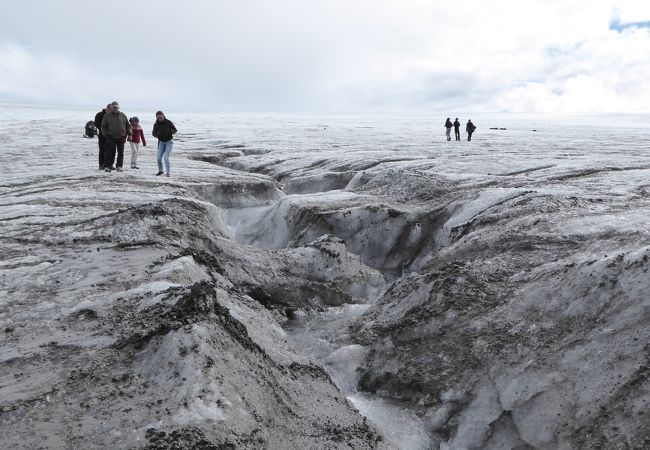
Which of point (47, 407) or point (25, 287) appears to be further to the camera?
point (25, 287)

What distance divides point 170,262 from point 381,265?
5793mm

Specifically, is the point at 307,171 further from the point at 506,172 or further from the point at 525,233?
the point at 525,233

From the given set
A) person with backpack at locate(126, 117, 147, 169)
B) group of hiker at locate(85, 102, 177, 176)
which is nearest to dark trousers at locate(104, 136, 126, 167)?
group of hiker at locate(85, 102, 177, 176)

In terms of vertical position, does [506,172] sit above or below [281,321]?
above

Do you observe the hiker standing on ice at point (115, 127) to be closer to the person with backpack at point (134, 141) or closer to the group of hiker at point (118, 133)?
the group of hiker at point (118, 133)

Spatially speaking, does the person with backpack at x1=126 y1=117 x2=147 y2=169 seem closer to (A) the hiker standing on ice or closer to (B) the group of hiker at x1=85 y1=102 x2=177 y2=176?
(B) the group of hiker at x1=85 y1=102 x2=177 y2=176

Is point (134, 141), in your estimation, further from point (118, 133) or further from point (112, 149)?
point (118, 133)

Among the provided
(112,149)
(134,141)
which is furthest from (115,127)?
(134,141)

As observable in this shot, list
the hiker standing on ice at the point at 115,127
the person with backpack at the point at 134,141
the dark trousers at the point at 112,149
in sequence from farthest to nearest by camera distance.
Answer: the person with backpack at the point at 134,141, the dark trousers at the point at 112,149, the hiker standing on ice at the point at 115,127

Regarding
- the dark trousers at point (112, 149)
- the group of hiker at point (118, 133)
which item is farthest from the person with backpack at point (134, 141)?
the dark trousers at point (112, 149)

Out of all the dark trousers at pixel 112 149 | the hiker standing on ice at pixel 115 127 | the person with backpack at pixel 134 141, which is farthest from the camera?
the person with backpack at pixel 134 141

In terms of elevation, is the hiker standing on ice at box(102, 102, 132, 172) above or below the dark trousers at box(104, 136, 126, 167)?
above

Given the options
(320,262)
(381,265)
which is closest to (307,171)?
(381,265)

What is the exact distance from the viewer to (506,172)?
15797 mm
